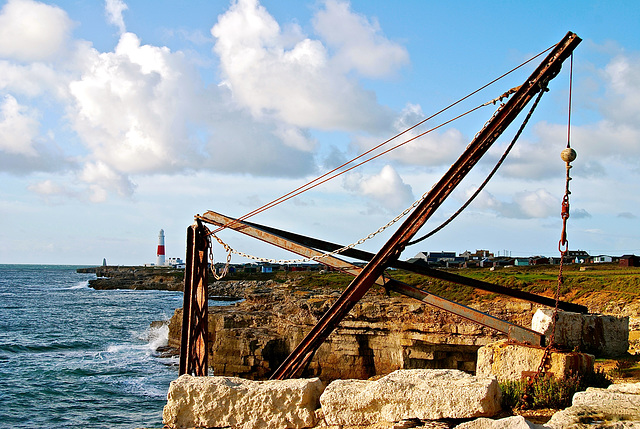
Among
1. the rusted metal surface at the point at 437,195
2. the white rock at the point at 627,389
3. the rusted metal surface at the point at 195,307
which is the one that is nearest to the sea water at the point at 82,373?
the rusted metal surface at the point at 195,307

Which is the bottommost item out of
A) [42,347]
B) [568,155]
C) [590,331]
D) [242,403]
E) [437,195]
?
[42,347]

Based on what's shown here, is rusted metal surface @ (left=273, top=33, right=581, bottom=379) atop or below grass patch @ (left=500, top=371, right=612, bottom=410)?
atop

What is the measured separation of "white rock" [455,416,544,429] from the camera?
216 inches

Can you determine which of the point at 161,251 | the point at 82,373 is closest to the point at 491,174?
the point at 82,373

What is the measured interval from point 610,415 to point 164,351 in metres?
27.2

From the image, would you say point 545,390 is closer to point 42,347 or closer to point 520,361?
point 520,361

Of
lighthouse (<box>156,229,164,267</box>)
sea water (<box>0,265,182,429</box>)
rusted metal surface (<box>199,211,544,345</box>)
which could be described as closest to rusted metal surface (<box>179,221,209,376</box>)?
rusted metal surface (<box>199,211,544,345</box>)

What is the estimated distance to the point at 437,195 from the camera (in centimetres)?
969

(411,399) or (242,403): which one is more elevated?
(411,399)

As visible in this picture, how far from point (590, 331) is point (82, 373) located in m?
22.1

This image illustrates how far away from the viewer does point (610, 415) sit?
5891 millimetres

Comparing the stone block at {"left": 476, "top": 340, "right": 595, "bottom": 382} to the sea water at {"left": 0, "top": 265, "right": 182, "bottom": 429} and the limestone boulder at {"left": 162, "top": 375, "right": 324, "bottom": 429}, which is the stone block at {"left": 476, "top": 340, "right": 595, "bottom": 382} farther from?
the sea water at {"left": 0, "top": 265, "right": 182, "bottom": 429}

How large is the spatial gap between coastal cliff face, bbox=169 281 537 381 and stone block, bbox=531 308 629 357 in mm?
5219

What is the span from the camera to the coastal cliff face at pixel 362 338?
17.8 meters
